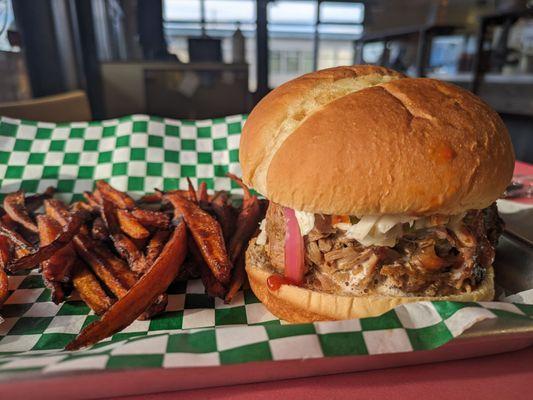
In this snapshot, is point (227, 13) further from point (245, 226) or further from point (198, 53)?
point (245, 226)

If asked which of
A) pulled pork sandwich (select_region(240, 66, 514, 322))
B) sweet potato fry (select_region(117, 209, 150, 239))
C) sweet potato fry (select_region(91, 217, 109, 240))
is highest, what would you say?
pulled pork sandwich (select_region(240, 66, 514, 322))

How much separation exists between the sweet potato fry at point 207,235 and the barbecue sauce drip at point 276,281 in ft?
0.55

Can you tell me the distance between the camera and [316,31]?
10836mm

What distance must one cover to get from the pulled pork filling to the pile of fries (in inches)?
14.8

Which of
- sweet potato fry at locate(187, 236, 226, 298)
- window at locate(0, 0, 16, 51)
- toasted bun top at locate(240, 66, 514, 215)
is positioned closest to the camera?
toasted bun top at locate(240, 66, 514, 215)

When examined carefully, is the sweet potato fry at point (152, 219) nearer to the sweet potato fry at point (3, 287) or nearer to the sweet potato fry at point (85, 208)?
the sweet potato fry at point (85, 208)

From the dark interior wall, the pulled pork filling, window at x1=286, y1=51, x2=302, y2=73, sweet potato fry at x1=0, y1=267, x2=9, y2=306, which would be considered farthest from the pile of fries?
window at x1=286, y1=51, x2=302, y2=73

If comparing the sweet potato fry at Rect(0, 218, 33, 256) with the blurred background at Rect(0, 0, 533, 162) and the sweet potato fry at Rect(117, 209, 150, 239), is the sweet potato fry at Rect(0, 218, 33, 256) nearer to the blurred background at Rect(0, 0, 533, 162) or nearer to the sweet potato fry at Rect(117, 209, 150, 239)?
the sweet potato fry at Rect(117, 209, 150, 239)

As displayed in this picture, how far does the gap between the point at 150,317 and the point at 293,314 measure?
53 centimetres

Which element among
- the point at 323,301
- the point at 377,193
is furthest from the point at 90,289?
the point at 377,193

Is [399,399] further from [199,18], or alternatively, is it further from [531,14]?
[199,18]

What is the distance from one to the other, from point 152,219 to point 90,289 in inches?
Answer: 14.4

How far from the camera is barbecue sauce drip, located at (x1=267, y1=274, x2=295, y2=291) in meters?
1.37

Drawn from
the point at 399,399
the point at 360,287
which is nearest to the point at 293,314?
the point at 360,287
